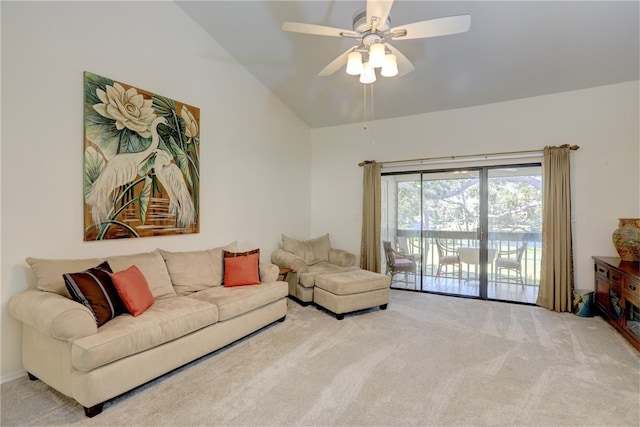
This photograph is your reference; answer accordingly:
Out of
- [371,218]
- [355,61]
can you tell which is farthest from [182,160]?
[371,218]

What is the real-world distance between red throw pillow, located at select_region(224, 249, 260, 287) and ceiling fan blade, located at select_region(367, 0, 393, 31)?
8.83 ft

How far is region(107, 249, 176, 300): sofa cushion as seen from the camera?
2.85 metres

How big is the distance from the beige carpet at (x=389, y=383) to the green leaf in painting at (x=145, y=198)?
159 cm

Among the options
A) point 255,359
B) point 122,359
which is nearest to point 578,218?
point 255,359

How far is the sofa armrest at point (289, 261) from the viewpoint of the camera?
4340 millimetres

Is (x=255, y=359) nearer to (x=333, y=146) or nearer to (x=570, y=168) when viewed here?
(x=333, y=146)

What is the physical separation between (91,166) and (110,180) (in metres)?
0.20

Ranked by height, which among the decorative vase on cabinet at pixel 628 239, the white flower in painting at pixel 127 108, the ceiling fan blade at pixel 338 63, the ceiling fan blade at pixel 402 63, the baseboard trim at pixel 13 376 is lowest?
the baseboard trim at pixel 13 376

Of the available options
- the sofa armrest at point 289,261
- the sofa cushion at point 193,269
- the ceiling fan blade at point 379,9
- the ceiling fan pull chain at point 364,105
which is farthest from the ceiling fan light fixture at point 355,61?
the sofa armrest at point 289,261

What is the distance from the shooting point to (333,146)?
233 inches

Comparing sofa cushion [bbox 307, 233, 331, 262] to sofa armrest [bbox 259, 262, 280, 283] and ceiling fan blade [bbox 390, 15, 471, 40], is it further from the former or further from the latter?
ceiling fan blade [bbox 390, 15, 471, 40]

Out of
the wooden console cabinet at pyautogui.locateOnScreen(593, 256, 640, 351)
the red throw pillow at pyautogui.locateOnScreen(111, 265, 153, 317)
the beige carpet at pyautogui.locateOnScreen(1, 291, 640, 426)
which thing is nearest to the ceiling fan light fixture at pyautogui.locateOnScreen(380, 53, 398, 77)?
the beige carpet at pyautogui.locateOnScreen(1, 291, 640, 426)

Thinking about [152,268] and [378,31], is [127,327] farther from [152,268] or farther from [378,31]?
[378,31]

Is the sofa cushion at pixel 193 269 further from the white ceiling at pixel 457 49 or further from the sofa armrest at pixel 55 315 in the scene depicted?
the white ceiling at pixel 457 49
